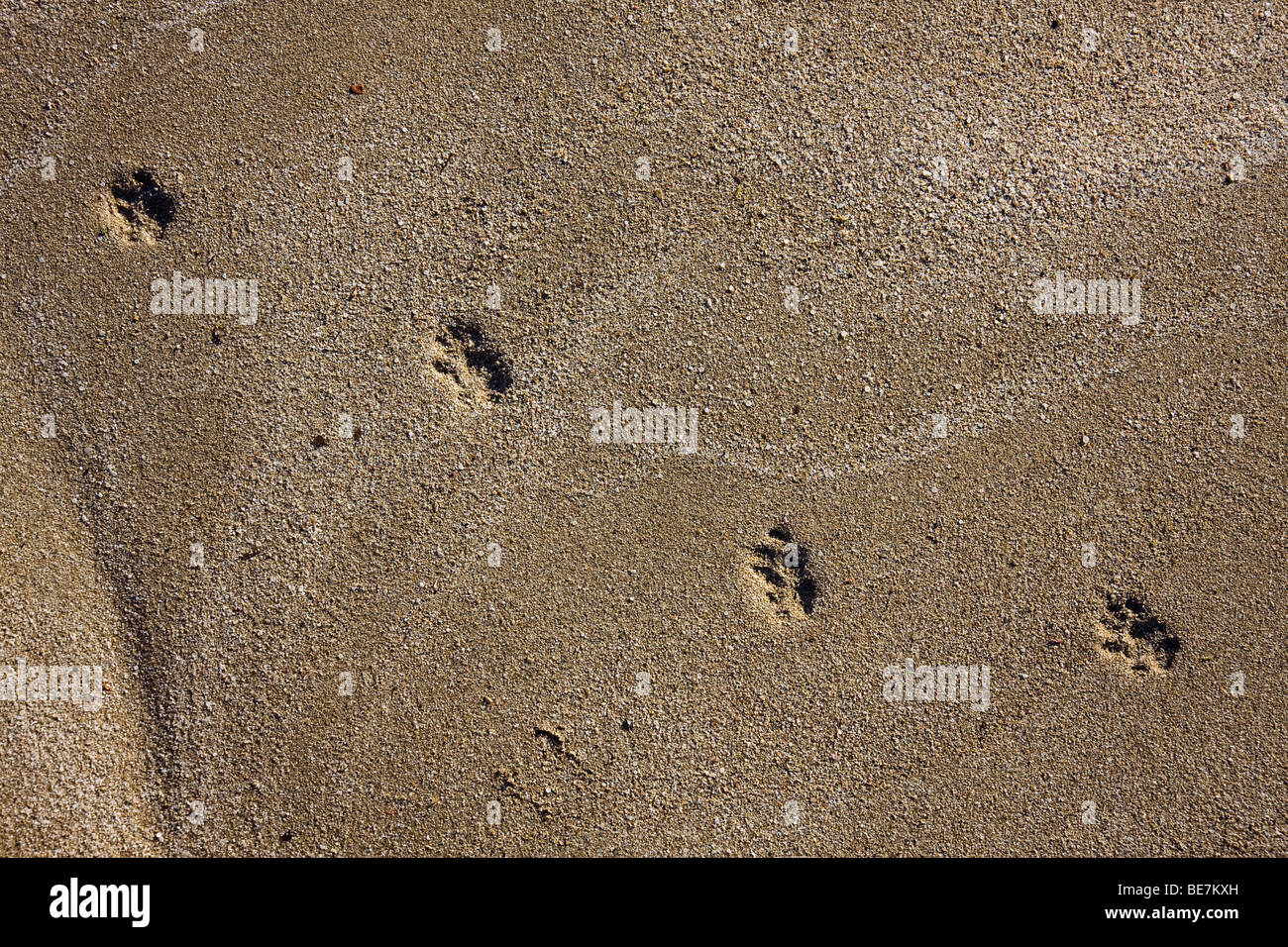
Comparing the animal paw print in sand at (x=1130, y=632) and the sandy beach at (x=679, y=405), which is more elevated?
the sandy beach at (x=679, y=405)

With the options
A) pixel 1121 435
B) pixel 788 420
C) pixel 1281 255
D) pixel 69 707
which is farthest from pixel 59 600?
pixel 1281 255

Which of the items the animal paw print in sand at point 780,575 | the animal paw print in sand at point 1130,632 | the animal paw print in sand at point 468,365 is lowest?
the animal paw print in sand at point 1130,632

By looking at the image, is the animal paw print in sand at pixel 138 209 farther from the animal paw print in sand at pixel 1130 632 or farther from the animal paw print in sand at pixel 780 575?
the animal paw print in sand at pixel 1130 632

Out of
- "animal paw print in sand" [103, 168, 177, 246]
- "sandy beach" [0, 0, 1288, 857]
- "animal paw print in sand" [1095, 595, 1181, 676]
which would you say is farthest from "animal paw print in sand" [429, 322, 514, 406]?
"animal paw print in sand" [1095, 595, 1181, 676]

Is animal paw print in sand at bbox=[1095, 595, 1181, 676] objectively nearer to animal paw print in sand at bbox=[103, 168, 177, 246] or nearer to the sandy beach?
the sandy beach

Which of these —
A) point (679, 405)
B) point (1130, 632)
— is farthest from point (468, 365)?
point (1130, 632)

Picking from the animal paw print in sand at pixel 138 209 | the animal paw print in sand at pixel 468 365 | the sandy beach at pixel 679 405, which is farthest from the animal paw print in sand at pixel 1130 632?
the animal paw print in sand at pixel 138 209

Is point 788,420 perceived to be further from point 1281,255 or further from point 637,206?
point 1281,255
